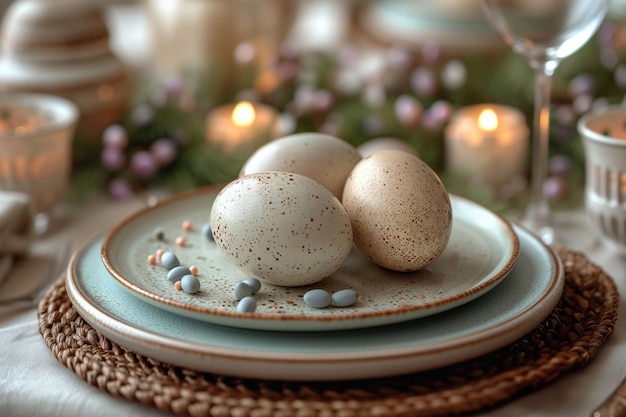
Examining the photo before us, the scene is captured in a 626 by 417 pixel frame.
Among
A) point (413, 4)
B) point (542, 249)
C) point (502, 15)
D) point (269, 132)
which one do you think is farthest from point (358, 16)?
point (542, 249)

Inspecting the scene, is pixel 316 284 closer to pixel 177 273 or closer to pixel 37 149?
pixel 177 273

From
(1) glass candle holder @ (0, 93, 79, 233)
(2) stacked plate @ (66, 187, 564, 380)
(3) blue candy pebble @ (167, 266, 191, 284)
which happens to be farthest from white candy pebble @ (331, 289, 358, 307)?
(1) glass candle holder @ (0, 93, 79, 233)

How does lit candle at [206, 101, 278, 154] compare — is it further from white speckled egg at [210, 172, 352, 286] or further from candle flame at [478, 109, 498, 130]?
white speckled egg at [210, 172, 352, 286]

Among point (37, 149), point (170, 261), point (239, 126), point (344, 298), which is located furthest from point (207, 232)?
point (239, 126)

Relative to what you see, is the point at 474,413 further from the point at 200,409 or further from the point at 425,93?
the point at 425,93

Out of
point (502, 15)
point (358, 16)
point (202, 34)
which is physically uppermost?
point (502, 15)

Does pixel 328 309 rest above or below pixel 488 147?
above

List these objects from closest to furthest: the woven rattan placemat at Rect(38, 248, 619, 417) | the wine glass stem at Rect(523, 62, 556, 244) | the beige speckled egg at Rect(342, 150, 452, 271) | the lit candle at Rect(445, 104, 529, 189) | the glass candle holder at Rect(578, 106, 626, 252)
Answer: the woven rattan placemat at Rect(38, 248, 619, 417)
the beige speckled egg at Rect(342, 150, 452, 271)
the glass candle holder at Rect(578, 106, 626, 252)
the wine glass stem at Rect(523, 62, 556, 244)
the lit candle at Rect(445, 104, 529, 189)
